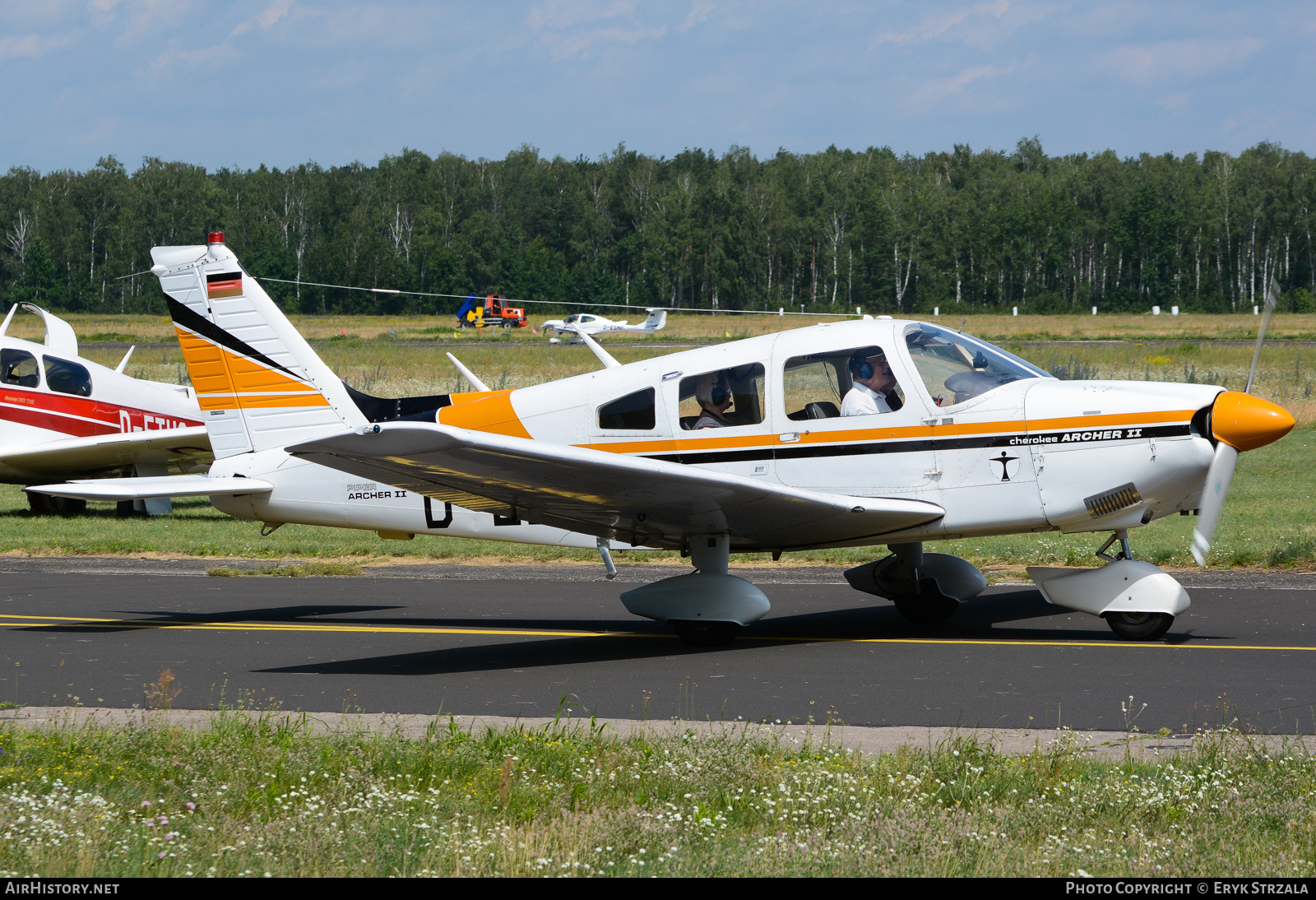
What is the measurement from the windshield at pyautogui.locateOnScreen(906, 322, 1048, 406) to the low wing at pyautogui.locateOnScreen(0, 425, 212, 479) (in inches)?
563

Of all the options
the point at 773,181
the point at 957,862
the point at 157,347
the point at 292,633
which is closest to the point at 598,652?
the point at 292,633

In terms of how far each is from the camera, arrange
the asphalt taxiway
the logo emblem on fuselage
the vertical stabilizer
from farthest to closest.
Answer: the vertical stabilizer < the logo emblem on fuselage < the asphalt taxiway

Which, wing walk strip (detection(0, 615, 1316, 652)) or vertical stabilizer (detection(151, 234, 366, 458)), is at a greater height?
vertical stabilizer (detection(151, 234, 366, 458))

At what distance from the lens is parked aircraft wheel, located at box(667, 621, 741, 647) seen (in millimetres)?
9562

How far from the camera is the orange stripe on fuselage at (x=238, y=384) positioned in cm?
1156

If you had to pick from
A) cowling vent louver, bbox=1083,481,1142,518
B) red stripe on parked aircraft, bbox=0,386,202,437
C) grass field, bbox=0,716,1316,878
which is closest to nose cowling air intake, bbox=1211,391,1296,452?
cowling vent louver, bbox=1083,481,1142,518

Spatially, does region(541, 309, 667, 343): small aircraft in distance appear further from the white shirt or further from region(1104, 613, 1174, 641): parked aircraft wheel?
region(1104, 613, 1174, 641): parked aircraft wheel

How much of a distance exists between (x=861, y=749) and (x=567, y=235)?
11516 centimetres

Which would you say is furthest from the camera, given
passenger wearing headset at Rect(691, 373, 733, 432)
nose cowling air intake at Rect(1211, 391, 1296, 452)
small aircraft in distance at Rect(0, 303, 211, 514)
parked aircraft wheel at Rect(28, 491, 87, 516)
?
parked aircraft wheel at Rect(28, 491, 87, 516)

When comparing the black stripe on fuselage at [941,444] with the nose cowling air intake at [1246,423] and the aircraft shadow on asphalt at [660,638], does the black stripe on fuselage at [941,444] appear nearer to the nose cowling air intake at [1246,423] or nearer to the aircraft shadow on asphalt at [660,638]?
the nose cowling air intake at [1246,423]

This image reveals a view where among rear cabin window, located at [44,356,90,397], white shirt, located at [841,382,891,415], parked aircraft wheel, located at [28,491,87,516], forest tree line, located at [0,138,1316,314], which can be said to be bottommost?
parked aircraft wheel, located at [28,491,87,516]

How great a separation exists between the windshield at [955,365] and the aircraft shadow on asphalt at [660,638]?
1.96 meters

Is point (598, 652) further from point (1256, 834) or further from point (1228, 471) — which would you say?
point (1256, 834)

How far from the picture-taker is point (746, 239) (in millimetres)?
104000
